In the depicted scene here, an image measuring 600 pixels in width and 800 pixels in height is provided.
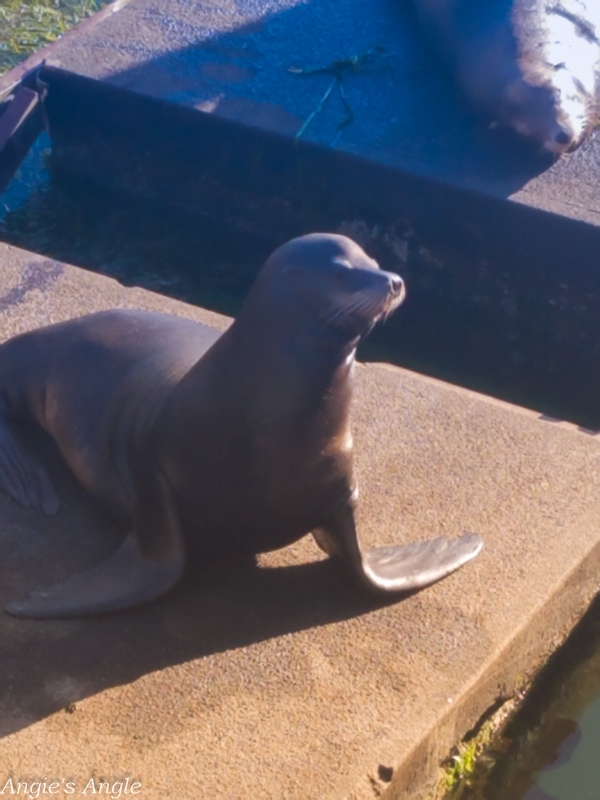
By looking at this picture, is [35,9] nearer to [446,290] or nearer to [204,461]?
[446,290]

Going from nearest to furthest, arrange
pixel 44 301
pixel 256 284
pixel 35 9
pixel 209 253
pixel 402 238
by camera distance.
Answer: pixel 256 284, pixel 44 301, pixel 402 238, pixel 209 253, pixel 35 9

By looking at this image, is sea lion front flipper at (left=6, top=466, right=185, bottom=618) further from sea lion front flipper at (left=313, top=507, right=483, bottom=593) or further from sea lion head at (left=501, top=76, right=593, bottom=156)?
sea lion head at (left=501, top=76, right=593, bottom=156)

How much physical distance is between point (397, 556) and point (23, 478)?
1.06 meters

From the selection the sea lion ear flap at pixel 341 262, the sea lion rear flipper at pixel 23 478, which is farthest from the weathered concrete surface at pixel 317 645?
the sea lion ear flap at pixel 341 262

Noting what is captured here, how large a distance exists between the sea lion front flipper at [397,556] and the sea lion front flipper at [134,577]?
384 mm

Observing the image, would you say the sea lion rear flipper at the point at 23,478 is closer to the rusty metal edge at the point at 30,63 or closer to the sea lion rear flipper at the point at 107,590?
the sea lion rear flipper at the point at 107,590

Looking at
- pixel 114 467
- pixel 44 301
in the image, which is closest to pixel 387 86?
pixel 44 301

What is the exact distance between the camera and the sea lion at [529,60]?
543 centimetres

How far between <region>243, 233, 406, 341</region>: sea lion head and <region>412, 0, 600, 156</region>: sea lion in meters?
3.11

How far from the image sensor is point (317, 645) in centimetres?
278

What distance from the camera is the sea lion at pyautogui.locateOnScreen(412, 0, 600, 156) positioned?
543cm

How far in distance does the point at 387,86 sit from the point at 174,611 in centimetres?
387

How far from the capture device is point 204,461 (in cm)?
270

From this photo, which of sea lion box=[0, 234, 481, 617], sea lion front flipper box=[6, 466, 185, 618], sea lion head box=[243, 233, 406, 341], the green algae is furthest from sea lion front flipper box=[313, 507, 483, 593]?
the green algae
